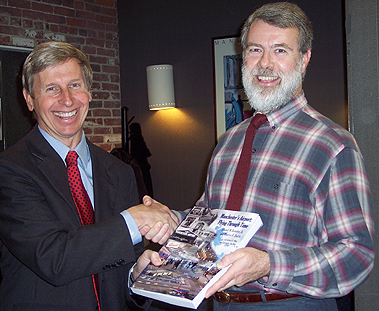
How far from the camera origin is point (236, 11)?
4047mm

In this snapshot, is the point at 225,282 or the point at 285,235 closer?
the point at 225,282

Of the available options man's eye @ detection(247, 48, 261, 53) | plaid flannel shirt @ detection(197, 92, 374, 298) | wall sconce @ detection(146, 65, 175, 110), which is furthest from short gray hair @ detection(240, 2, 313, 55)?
wall sconce @ detection(146, 65, 175, 110)

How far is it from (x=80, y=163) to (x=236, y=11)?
2994mm

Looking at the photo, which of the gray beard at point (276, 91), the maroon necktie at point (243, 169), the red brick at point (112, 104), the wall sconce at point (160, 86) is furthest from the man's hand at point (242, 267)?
the red brick at point (112, 104)

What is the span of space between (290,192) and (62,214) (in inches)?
34.6

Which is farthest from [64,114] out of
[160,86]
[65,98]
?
[160,86]

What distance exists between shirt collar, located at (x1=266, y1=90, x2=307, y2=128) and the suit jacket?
0.72m

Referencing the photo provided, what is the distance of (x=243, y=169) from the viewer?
4.88 feet

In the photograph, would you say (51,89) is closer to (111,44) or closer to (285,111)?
(285,111)

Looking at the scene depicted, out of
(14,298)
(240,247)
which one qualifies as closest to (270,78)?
(240,247)

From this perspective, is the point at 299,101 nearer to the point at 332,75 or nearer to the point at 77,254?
the point at 77,254

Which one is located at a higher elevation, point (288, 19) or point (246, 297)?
point (288, 19)

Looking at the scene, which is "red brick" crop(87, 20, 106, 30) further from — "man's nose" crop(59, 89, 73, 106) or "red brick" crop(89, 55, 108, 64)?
"man's nose" crop(59, 89, 73, 106)

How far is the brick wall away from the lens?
12.4ft
